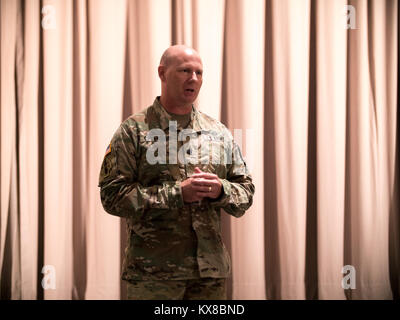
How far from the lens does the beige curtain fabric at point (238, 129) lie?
219cm

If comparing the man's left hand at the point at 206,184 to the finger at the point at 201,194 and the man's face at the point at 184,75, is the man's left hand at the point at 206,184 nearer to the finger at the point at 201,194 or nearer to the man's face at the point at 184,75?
the finger at the point at 201,194

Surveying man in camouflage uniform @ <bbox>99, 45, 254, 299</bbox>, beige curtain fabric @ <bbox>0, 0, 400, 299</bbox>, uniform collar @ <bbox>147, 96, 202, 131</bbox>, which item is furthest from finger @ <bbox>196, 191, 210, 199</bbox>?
beige curtain fabric @ <bbox>0, 0, 400, 299</bbox>

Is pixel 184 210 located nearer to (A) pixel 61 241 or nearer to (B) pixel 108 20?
(A) pixel 61 241

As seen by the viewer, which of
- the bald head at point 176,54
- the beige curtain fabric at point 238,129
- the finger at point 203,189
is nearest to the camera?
the finger at point 203,189

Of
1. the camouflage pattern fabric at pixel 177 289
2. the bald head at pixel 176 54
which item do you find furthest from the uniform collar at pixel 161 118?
the camouflage pattern fabric at pixel 177 289

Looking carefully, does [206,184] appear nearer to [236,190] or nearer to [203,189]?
[203,189]

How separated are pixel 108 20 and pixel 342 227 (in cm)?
168

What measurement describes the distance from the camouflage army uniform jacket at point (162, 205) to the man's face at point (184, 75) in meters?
0.09

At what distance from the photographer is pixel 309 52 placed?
2334 millimetres

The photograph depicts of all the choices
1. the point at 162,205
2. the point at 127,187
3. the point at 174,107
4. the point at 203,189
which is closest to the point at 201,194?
the point at 203,189

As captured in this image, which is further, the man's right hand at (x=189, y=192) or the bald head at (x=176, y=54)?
the bald head at (x=176, y=54)

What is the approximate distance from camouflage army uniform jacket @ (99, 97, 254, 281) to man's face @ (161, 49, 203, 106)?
0.09 m

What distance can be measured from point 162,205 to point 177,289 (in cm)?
27
